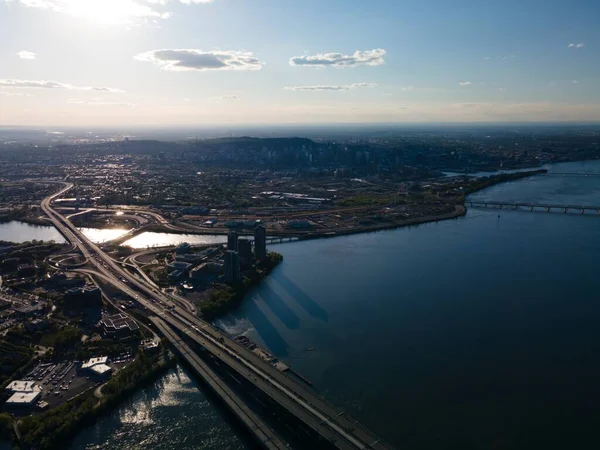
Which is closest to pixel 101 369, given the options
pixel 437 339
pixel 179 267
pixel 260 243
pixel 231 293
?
pixel 231 293

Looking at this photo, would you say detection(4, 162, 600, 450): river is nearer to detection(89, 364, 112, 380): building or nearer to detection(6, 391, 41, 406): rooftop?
detection(89, 364, 112, 380): building

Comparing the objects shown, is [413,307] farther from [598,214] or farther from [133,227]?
[598,214]

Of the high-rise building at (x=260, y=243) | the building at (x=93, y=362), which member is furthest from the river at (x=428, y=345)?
the building at (x=93, y=362)

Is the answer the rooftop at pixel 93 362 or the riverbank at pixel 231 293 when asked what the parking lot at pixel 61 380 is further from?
the riverbank at pixel 231 293

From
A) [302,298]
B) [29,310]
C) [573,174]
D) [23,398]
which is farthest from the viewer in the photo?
[573,174]

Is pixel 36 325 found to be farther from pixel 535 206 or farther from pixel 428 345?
pixel 535 206

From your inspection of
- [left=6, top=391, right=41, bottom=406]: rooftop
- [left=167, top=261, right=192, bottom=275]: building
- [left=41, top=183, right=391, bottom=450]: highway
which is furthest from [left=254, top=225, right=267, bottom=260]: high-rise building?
[left=6, top=391, right=41, bottom=406]: rooftop
